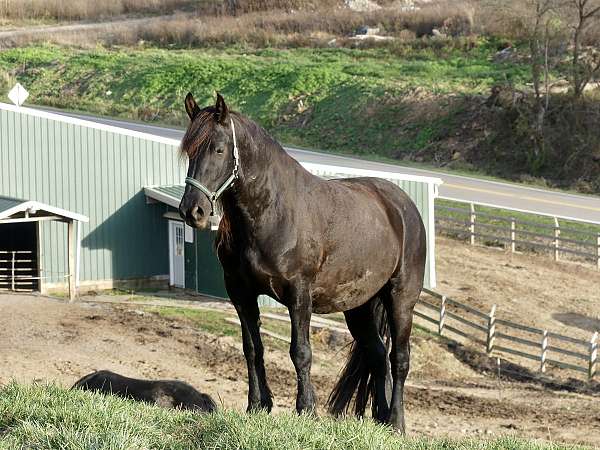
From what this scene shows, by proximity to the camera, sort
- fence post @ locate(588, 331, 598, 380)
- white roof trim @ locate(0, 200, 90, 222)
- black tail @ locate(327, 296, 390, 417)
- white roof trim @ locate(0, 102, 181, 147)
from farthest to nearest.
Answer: white roof trim @ locate(0, 102, 181, 147) → white roof trim @ locate(0, 200, 90, 222) → fence post @ locate(588, 331, 598, 380) → black tail @ locate(327, 296, 390, 417)

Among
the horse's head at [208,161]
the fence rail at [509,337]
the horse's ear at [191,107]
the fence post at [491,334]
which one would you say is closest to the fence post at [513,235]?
the fence rail at [509,337]

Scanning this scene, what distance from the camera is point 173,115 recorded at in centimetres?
5269

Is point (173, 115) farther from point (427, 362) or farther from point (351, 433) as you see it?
point (351, 433)

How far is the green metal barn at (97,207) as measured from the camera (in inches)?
1088

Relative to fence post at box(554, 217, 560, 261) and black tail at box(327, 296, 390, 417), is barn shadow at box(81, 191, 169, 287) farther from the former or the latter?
black tail at box(327, 296, 390, 417)

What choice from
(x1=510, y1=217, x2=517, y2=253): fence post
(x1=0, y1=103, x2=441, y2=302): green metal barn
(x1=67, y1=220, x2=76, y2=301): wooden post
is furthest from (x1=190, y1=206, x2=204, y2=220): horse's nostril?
(x1=510, y1=217, x2=517, y2=253): fence post

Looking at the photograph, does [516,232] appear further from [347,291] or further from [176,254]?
[347,291]

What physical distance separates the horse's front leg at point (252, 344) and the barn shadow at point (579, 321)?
19652 mm

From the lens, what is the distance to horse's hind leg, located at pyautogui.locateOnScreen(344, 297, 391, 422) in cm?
948

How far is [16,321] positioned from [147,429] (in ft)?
53.4

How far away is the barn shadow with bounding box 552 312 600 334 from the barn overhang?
40.3ft

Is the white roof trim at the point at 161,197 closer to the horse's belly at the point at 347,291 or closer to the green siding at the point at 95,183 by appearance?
the green siding at the point at 95,183

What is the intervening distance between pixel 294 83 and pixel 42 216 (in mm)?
28285

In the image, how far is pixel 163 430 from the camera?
6895mm
